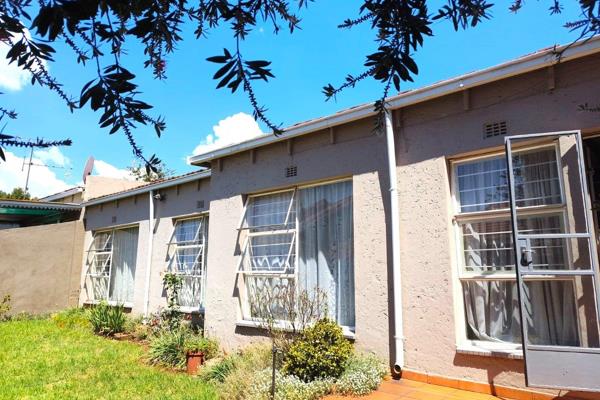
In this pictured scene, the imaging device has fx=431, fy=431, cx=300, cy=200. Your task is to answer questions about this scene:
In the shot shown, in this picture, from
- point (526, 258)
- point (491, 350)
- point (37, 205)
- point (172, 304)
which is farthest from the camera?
point (37, 205)

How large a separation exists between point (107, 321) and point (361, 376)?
7.76 metres

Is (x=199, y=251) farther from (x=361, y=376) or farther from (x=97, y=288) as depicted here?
(x=361, y=376)

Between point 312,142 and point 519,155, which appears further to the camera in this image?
point 312,142

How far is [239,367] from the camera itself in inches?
251

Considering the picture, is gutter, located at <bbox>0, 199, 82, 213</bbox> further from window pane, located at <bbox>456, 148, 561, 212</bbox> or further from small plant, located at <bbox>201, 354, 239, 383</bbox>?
window pane, located at <bbox>456, 148, 561, 212</bbox>

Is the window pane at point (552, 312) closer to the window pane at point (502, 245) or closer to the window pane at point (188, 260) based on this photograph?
the window pane at point (502, 245)

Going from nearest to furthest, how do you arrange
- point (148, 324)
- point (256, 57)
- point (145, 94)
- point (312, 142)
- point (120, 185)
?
point (145, 94) < point (256, 57) < point (312, 142) < point (148, 324) < point (120, 185)

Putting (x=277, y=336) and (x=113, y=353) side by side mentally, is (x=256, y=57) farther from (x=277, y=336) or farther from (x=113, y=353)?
(x=113, y=353)

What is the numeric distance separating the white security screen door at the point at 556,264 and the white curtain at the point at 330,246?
2582mm

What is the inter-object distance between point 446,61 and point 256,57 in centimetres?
99

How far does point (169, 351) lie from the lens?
805cm

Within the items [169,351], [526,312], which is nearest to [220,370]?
[169,351]

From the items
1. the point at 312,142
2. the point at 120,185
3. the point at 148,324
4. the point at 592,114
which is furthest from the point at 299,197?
the point at 120,185

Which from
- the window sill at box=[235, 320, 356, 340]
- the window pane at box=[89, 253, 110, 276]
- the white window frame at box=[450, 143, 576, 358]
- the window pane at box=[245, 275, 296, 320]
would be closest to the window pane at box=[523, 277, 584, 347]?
the white window frame at box=[450, 143, 576, 358]
